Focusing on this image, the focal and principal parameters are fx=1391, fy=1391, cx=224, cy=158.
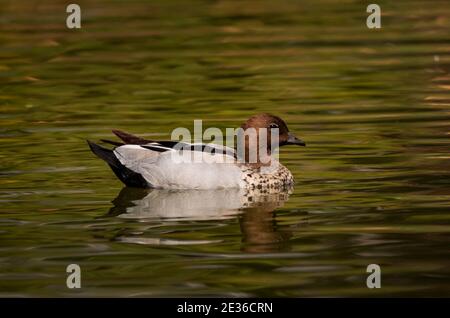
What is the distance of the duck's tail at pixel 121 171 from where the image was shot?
13242mm

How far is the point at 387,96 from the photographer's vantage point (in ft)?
58.6

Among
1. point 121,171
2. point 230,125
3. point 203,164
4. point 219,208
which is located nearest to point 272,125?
point 203,164

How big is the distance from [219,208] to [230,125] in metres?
4.23

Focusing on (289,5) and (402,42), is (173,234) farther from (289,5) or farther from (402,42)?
(289,5)

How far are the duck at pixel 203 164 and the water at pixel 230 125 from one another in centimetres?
16

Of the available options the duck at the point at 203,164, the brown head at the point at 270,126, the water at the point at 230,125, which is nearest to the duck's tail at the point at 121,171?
the duck at the point at 203,164

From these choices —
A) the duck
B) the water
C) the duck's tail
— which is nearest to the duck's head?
the duck

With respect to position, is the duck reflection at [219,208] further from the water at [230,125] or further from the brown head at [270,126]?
the brown head at [270,126]

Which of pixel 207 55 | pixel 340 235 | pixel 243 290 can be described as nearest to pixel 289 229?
pixel 340 235

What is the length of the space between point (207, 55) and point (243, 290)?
12.8m

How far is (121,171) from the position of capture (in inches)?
522

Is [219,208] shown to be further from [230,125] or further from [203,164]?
[230,125]
